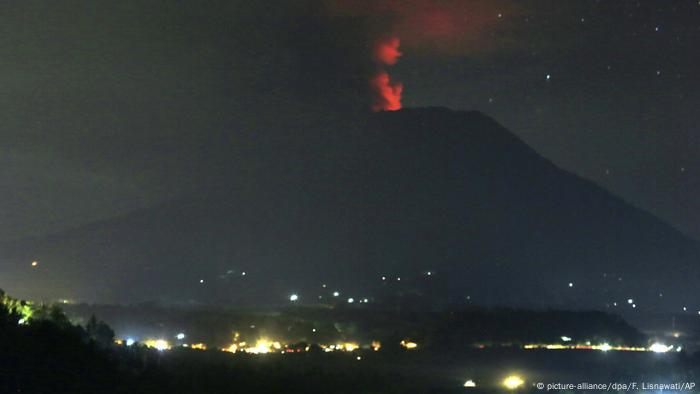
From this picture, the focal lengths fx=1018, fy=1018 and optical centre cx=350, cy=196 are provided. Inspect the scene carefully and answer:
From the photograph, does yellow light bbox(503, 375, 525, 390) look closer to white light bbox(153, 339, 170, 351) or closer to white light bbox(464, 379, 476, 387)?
white light bbox(464, 379, 476, 387)

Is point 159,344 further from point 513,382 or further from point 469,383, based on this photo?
point 513,382

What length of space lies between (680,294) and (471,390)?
70690 millimetres

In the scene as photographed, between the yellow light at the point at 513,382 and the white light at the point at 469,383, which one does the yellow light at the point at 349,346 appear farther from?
the white light at the point at 469,383

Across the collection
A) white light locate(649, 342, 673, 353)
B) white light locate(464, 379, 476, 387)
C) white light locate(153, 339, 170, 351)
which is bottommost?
white light locate(464, 379, 476, 387)

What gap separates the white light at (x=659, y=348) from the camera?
44.3 meters

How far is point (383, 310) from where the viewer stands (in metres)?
62.8

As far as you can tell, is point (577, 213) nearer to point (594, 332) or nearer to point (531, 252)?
point (531, 252)

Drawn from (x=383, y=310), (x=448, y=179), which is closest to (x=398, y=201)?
(x=448, y=179)

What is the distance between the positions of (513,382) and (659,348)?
21.0 m

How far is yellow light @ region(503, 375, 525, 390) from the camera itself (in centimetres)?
2642

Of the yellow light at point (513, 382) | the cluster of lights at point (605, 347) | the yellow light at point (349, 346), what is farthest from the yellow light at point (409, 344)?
the yellow light at point (513, 382)

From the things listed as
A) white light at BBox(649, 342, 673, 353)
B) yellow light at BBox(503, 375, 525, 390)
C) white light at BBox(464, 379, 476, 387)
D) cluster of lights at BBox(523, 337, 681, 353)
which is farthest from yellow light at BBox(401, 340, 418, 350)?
white light at BBox(464, 379, 476, 387)

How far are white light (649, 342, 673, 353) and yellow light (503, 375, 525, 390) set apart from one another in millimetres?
15922

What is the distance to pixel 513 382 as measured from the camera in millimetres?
28062
